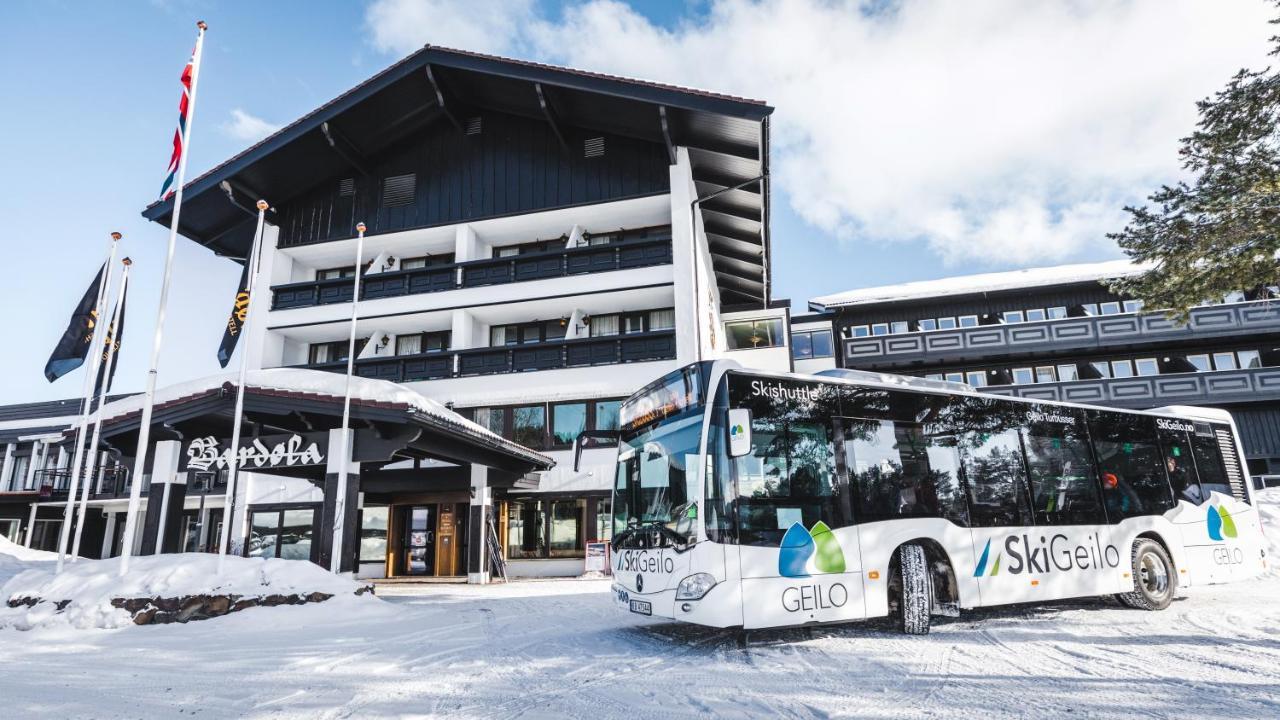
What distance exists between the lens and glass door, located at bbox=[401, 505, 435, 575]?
23344 millimetres

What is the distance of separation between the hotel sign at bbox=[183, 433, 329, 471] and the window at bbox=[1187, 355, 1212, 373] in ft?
119

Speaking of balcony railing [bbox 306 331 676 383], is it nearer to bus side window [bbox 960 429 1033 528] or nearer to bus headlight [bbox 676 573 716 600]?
bus side window [bbox 960 429 1033 528]

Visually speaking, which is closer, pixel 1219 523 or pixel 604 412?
pixel 1219 523

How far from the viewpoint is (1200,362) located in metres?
32.0

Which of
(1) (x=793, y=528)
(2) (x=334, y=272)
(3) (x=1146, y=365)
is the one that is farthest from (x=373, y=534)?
(3) (x=1146, y=365)

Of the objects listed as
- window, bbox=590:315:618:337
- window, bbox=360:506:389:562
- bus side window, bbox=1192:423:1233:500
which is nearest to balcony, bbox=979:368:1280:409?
window, bbox=590:315:618:337

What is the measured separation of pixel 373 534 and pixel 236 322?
11.2 m

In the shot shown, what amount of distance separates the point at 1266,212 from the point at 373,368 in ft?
79.0

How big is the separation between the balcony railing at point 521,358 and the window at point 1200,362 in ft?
85.0

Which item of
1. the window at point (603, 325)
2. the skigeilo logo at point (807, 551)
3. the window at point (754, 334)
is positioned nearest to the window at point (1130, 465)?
the skigeilo logo at point (807, 551)

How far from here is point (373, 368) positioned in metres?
25.2

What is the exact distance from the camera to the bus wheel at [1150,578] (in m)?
9.60

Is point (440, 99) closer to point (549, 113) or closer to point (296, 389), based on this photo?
point (549, 113)

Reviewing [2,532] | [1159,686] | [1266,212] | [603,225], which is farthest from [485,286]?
[2,532]
